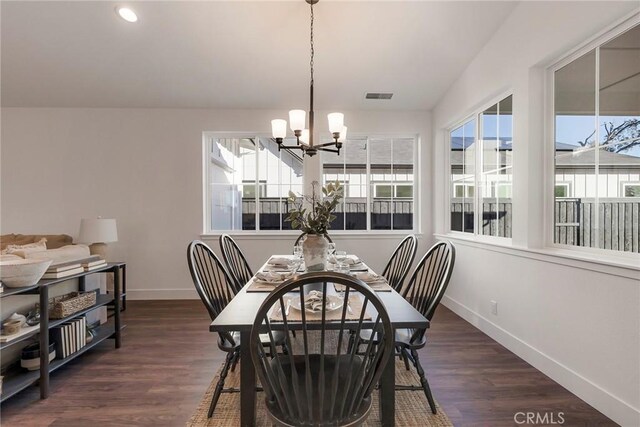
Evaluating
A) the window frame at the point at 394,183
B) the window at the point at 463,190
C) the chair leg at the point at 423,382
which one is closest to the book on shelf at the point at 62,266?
the chair leg at the point at 423,382

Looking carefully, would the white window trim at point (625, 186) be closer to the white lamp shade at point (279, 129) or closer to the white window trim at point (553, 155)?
the white window trim at point (553, 155)

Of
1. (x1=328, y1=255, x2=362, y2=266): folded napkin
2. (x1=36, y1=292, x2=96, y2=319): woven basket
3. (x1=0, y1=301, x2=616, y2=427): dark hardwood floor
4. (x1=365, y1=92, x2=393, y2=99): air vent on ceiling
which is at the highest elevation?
(x1=365, y1=92, x2=393, y2=99): air vent on ceiling

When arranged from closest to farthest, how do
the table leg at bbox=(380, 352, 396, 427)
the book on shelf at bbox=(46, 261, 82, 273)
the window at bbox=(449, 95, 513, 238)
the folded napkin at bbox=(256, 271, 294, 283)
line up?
the table leg at bbox=(380, 352, 396, 427) → the folded napkin at bbox=(256, 271, 294, 283) → the book on shelf at bbox=(46, 261, 82, 273) → the window at bbox=(449, 95, 513, 238)

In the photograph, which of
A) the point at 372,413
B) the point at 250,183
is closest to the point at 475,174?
the point at 372,413

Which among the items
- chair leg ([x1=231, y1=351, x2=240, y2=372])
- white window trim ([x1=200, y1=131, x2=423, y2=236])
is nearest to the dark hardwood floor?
chair leg ([x1=231, y1=351, x2=240, y2=372])

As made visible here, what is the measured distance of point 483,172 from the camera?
131 inches

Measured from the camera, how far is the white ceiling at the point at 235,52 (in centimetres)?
282

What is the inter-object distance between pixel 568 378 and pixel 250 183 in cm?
380

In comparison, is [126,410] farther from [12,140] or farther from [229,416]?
[12,140]

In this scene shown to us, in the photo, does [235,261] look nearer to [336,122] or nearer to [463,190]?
[336,122]

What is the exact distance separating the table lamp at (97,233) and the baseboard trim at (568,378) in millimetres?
4116

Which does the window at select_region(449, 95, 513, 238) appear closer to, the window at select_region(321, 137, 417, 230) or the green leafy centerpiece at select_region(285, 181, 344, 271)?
the window at select_region(321, 137, 417, 230)

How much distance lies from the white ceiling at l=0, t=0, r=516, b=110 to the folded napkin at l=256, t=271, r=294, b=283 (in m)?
2.26

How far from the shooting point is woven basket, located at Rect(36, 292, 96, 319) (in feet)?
7.31
